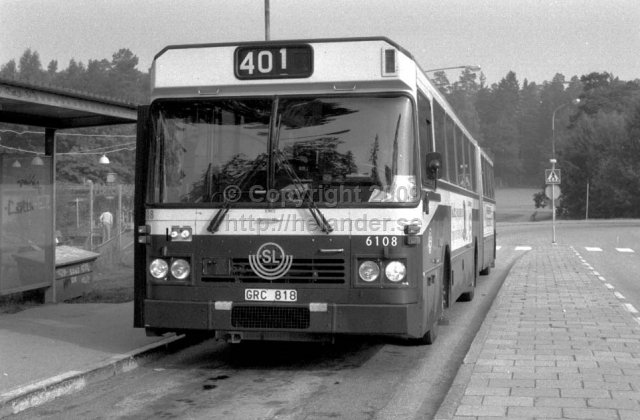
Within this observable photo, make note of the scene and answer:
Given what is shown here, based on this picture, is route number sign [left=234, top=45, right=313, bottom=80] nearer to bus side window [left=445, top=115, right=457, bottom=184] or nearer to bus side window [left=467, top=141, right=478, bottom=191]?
bus side window [left=445, top=115, right=457, bottom=184]

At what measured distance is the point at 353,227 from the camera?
820 cm

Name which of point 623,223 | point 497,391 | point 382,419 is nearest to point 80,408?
point 382,419

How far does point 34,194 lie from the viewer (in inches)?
533

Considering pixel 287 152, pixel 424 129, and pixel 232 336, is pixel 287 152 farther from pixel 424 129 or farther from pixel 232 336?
pixel 232 336

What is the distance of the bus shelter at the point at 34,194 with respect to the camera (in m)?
12.5

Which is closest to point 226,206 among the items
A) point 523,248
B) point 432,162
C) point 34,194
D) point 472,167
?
point 432,162

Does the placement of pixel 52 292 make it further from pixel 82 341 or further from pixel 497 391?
pixel 497 391

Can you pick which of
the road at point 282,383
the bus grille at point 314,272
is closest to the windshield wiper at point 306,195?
the bus grille at point 314,272

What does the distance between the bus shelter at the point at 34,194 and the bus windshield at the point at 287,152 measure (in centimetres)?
367

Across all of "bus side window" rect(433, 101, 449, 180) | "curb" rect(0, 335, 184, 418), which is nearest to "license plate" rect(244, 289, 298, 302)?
"curb" rect(0, 335, 184, 418)

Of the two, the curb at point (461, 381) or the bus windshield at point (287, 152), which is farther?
the bus windshield at point (287, 152)

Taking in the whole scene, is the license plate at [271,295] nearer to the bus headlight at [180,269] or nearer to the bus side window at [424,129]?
the bus headlight at [180,269]

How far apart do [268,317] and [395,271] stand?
Result: 4.12 ft

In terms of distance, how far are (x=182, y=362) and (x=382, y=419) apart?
337 centimetres
